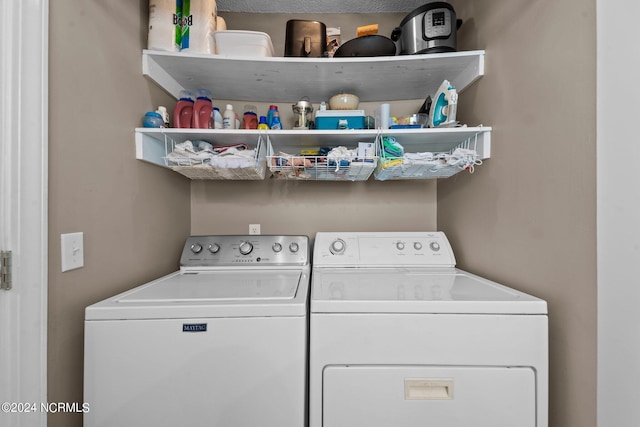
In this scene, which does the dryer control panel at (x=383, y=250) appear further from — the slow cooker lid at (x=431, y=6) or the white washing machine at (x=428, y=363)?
the slow cooker lid at (x=431, y=6)

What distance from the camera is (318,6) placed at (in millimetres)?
1590

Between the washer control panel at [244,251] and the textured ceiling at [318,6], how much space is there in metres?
1.42

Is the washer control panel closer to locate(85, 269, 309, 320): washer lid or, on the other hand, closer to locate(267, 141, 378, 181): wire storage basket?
locate(85, 269, 309, 320): washer lid

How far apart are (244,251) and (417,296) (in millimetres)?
945

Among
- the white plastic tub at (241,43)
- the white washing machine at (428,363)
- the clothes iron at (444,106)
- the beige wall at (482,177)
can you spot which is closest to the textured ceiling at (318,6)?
the beige wall at (482,177)

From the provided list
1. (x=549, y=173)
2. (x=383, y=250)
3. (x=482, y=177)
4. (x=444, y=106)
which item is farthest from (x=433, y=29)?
(x=383, y=250)

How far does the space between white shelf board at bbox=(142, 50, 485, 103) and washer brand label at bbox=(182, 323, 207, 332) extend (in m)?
1.17

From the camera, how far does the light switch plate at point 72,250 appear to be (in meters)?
0.83

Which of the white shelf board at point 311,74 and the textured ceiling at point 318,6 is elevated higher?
the textured ceiling at point 318,6

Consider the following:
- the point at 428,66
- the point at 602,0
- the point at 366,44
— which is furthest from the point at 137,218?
the point at 602,0

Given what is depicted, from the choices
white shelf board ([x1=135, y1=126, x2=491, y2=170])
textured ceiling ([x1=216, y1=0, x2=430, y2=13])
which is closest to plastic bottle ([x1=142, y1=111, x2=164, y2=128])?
white shelf board ([x1=135, y1=126, x2=491, y2=170])

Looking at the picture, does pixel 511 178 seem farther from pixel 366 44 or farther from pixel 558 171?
pixel 366 44

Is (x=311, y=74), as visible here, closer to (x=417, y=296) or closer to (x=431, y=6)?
(x=431, y=6)

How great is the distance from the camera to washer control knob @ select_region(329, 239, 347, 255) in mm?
1470
